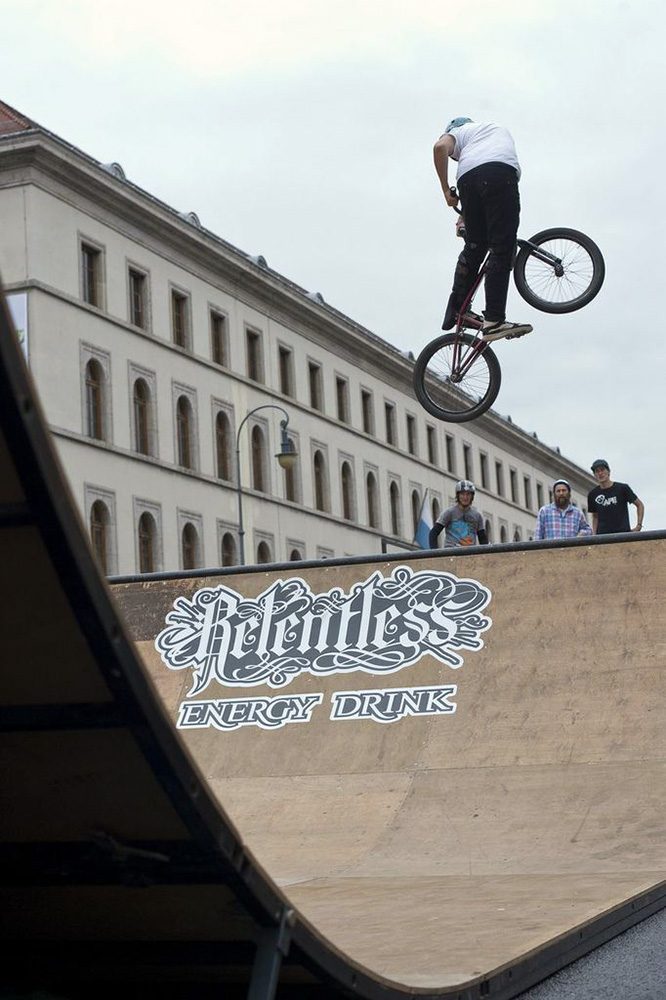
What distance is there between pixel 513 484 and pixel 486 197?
70465mm

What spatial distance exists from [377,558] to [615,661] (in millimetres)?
2394

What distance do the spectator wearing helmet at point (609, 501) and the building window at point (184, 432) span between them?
33.7m

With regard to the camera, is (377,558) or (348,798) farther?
(377,558)

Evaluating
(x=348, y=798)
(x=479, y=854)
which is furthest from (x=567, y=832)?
(x=348, y=798)

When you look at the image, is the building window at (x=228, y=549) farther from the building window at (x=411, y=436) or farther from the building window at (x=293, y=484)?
the building window at (x=411, y=436)

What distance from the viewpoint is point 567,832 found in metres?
7.79

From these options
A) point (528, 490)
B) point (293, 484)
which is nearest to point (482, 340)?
point (293, 484)

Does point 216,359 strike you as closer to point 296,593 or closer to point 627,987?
point 296,593

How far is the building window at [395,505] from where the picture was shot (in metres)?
63.2

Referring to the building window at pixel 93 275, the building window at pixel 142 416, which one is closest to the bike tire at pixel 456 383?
the building window at pixel 93 275

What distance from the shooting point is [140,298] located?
149ft

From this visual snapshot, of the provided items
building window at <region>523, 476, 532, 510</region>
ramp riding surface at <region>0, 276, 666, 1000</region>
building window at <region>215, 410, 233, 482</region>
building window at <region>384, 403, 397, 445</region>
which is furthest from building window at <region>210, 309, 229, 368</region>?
ramp riding surface at <region>0, 276, 666, 1000</region>

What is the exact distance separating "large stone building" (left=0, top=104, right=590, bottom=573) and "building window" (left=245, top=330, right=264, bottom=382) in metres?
0.05

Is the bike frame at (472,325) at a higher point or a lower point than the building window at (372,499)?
lower
